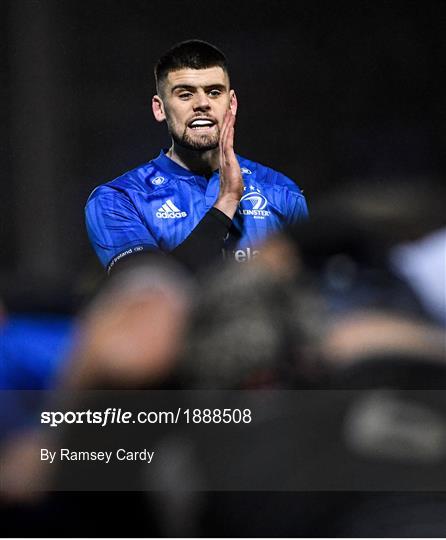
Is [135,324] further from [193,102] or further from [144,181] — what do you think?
[193,102]

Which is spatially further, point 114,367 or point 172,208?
point 172,208

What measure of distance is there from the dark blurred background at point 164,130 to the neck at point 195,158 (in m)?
0.06

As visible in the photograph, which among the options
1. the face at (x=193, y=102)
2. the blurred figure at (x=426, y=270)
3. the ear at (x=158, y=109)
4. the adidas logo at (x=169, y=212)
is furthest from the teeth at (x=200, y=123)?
the blurred figure at (x=426, y=270)

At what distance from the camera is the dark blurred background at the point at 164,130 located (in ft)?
15.0

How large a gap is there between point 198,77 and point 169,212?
19.1 inches

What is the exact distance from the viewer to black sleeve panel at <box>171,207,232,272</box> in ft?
14.8

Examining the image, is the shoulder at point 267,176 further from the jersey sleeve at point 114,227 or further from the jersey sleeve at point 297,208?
the jersey sleeve at point 114,227

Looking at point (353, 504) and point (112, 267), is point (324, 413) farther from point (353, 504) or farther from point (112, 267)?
point (112, 267)

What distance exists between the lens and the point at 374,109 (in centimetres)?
459

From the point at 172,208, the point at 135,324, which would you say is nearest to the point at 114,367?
the point at 135,324

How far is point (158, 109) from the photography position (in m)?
4.59

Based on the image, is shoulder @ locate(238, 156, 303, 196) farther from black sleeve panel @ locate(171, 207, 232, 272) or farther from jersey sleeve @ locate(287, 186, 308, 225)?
black sleeve panel @ locate(171, 207, 232, 272)

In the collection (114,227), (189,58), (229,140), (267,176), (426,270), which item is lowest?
(426,270)

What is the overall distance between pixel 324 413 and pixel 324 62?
123cm
